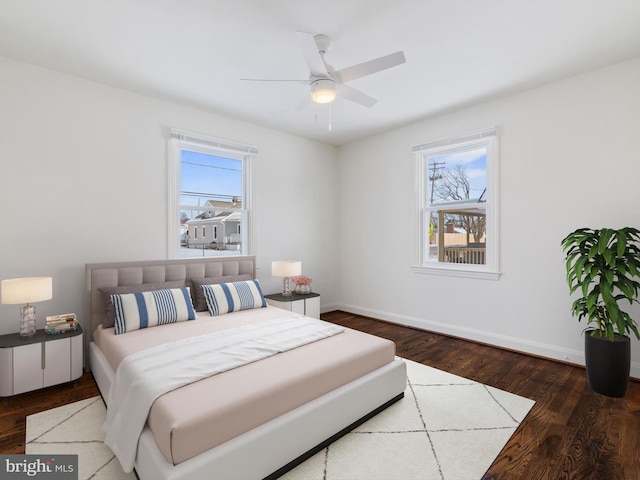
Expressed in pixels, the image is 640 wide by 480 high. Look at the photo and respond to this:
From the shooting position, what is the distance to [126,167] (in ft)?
11.5

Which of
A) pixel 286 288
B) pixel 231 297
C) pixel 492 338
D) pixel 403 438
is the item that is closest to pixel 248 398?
pixel 403 438

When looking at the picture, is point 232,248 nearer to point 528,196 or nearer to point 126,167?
point 126,167

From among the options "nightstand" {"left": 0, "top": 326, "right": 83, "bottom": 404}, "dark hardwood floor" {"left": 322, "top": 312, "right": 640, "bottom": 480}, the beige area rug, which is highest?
"nightstand" {"left": 0, "top": 326, "right": 83, "bottom": 404}

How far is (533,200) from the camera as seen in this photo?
3.54 metres

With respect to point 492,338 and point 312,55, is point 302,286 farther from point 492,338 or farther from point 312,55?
point 312,55

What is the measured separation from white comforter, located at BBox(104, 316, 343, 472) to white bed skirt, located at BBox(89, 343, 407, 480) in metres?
0.15

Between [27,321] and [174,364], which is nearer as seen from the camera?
[174,364]

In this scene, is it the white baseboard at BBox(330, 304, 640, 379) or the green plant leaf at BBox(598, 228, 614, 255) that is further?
the white baseboard at BBox(330, 304, 640, 379)

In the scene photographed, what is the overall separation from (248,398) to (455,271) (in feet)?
10.9

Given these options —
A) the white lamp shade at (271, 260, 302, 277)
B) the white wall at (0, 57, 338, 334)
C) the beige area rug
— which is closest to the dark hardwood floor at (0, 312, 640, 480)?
the beige area rug

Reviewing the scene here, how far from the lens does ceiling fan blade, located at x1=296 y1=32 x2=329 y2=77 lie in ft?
6.73

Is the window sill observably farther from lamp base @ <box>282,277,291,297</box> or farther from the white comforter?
the white comforter

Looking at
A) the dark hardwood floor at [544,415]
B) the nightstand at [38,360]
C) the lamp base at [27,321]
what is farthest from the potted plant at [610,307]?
the lamp base at [27,321]

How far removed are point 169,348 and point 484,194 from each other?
12.7 feet
